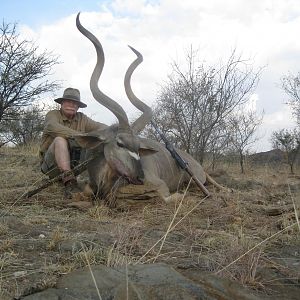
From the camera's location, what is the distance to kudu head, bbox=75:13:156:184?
4953 millimetres

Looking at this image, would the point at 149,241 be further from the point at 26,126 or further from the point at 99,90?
the point at 26,126

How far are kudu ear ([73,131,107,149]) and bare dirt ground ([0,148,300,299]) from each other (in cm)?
65

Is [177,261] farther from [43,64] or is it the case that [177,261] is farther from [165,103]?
[43,64]

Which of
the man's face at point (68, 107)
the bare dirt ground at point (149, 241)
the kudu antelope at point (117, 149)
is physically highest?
the man's face at point (68, 107)

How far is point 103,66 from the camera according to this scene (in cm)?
562

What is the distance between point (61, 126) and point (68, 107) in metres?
0.46

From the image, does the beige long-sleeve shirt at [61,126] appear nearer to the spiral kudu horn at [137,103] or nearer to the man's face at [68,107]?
the man's face at [68,107]

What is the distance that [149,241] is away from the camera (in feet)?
9.68

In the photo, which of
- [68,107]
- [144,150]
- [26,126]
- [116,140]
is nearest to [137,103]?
[144,150]

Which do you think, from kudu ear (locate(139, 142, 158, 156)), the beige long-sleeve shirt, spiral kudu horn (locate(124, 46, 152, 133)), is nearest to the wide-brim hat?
the beige long-sleeve shirt

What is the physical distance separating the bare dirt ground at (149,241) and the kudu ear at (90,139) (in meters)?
0.65

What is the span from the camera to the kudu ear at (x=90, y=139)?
199 inches

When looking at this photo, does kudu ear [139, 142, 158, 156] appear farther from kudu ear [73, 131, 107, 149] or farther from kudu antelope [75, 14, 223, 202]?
kudu ear [73, 131, 107, 149]

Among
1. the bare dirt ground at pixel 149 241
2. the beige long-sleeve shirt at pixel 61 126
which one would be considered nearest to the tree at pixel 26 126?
the beige long-sleeve shirt at pixel 61 126
